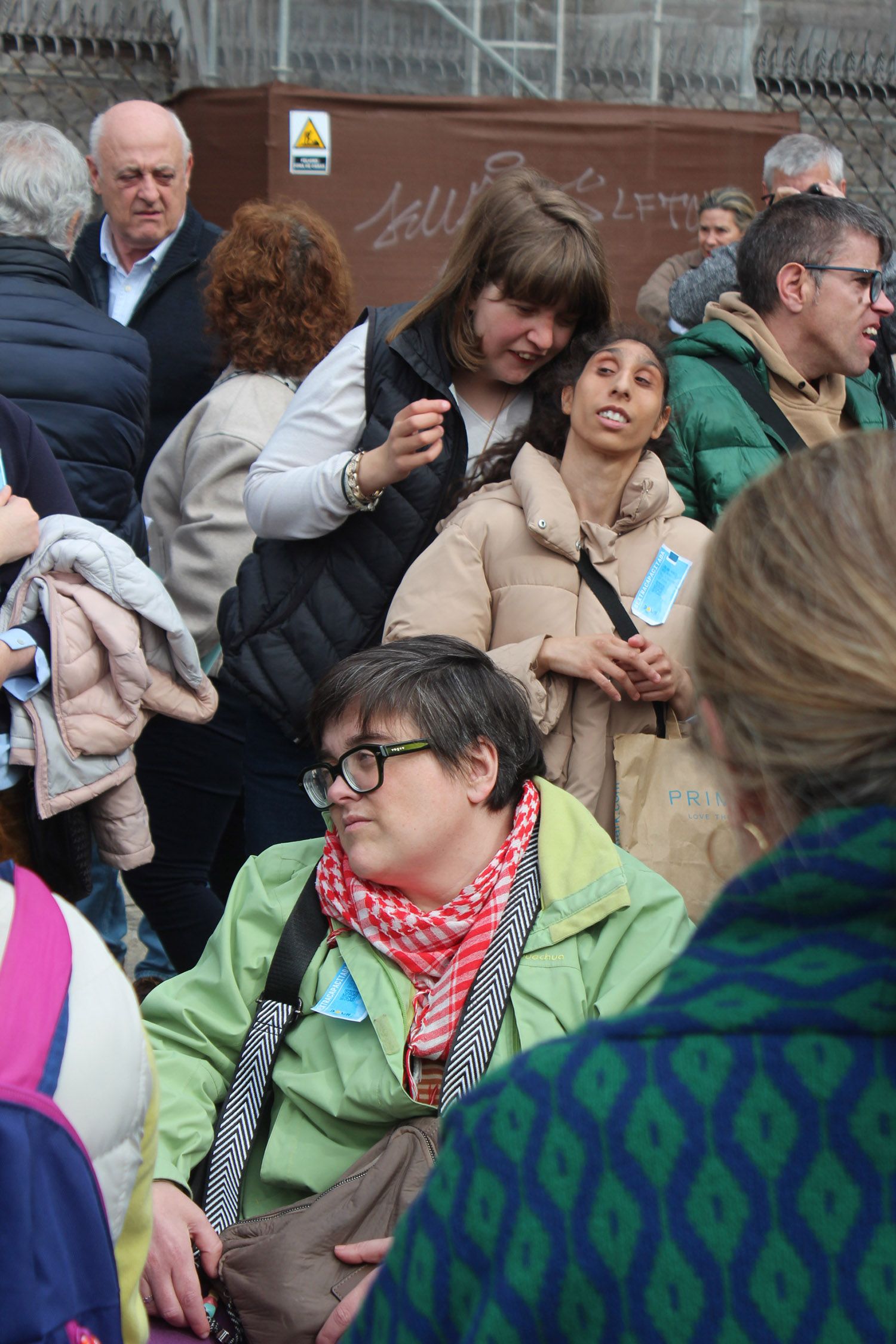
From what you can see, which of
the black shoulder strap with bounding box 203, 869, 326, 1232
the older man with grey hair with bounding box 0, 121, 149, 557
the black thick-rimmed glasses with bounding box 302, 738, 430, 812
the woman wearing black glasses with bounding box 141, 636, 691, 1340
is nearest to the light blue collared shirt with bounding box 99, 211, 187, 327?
the older man with grey hair with bounding box 0, 121, 149, 557

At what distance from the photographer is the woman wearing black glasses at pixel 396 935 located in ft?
6.71

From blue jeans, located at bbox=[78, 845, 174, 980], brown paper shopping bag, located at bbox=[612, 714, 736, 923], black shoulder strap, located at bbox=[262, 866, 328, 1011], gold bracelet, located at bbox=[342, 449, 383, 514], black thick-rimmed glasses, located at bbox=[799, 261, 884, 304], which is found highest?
black thick-rimmed glasses, located at bbox=[799, 261, 884, 304]

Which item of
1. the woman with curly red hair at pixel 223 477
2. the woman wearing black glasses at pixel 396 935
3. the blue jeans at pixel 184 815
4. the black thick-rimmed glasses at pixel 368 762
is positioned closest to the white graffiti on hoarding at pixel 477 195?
the woman with curly red hair at pixel 223 477

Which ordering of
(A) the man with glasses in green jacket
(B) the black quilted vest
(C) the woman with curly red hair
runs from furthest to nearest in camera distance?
(C) the woman with curly red hair → (A) the man with glasses in green jacket → (B) the black quilted vest

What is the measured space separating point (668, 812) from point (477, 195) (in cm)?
532

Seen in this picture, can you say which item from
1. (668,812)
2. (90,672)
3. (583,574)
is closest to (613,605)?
(583,574)

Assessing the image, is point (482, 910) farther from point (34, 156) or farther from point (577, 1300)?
point (34, 156)

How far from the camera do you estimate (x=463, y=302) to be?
2.82 meters

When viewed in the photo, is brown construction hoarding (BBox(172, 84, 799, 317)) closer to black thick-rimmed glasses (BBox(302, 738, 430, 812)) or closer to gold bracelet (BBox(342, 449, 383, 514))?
gold bracelet (BBox(342, 449, 383, 514))

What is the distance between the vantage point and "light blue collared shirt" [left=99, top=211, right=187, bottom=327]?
4367 mm

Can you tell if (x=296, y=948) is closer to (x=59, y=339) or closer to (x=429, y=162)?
(x=59, y=339)

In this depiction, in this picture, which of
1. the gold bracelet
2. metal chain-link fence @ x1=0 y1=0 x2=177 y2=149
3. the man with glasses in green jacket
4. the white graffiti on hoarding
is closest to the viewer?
the gold bracelet

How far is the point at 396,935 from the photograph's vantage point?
2.17 meters

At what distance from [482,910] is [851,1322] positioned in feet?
4.37
